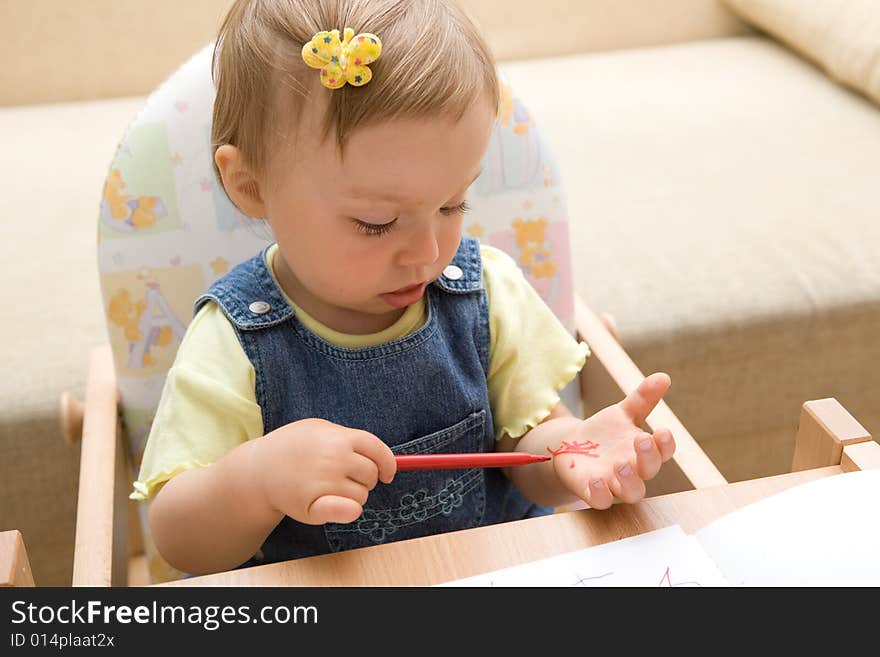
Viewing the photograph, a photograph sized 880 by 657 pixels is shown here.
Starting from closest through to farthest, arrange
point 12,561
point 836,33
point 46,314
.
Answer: point 12,561, point 46,314, point 836,33

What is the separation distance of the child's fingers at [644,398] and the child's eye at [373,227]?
20cm

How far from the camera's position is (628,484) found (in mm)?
641

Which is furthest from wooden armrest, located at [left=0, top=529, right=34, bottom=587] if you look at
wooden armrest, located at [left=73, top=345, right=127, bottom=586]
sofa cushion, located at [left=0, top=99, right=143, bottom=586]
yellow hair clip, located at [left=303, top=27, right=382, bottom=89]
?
sofa cushion, located at [left=0, top=99, right=143, bottom=586]

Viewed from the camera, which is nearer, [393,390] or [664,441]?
[664,441]

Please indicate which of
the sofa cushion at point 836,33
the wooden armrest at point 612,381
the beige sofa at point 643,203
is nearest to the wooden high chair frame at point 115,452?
the wooden armrest at point 612,381

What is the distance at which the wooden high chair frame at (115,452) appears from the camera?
2.43 ft

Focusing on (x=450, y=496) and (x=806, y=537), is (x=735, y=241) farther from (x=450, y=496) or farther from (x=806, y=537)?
(x=806, y=537)

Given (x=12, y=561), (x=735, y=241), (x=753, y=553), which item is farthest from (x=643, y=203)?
(x=12, y=561)

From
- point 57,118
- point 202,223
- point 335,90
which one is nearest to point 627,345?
point 202,223

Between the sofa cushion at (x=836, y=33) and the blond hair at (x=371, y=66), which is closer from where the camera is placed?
the blond hair at (x=371, y=66)

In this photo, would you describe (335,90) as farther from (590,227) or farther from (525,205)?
(590,227)

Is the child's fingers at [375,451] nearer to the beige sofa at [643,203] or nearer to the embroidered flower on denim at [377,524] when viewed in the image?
the embroidered flower on denim at [377,524]

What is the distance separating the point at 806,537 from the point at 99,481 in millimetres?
546
